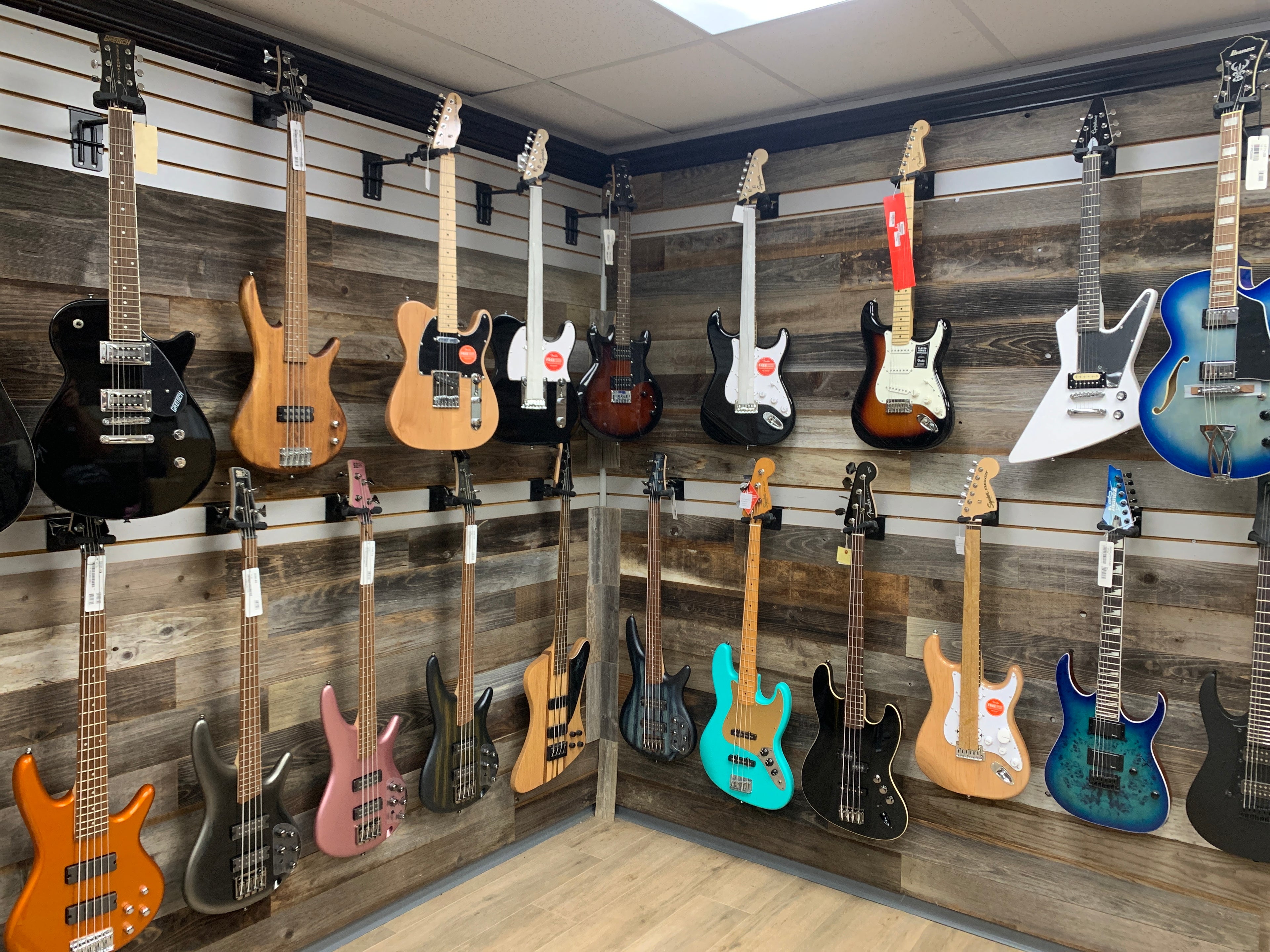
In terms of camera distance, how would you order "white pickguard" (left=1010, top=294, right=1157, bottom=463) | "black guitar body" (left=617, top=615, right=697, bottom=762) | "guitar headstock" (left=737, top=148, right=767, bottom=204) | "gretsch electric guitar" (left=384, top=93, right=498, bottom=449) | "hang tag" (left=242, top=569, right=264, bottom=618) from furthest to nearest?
"black guitar body" (left=617, top=615, right=697, bottom=762) → "guitar headstock" (left=737, top=148, right=767, bottom=204) → "gretsch electric guitar" (left=384, top=93, right=498, bottom=449) → "white pickguard" (left=1010, top=294, right=1157, bottom=463) → "hang tag" (left=242, top=569, right=264, bottom=618)

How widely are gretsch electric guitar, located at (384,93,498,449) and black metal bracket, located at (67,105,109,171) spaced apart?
30.2 inches

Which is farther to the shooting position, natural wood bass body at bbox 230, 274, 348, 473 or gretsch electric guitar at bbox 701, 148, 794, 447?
gretsch electric guitar at bbox 701, 148, 794, 447

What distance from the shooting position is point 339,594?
258 centimetres

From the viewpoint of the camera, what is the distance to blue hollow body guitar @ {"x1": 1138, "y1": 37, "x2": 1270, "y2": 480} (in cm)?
212

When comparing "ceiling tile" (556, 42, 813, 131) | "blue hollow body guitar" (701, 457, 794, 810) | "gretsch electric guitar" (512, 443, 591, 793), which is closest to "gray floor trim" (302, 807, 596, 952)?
"gretsch electric guitar" (512, 443, 591, 793)

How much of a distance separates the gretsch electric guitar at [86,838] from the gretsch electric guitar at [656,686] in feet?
5.65

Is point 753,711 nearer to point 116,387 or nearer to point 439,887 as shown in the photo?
point 439,887

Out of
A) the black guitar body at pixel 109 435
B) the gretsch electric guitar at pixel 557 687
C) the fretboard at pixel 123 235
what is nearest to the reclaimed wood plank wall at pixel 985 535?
the gretsch electric guitar at pixel 557 687

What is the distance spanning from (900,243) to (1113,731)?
153cm

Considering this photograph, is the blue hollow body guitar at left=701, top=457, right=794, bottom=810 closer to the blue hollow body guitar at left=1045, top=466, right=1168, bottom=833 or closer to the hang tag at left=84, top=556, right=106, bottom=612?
the blue hollow body guitar at left=1045, top=466, right=1168, bottom=833

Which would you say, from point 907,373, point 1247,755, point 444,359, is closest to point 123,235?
point 444,359

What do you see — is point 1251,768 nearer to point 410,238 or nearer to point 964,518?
point 964,518

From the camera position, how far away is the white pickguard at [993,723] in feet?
8.37

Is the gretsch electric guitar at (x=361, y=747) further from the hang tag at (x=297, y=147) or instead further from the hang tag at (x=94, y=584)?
the hang tag at (x=297, y=147)
